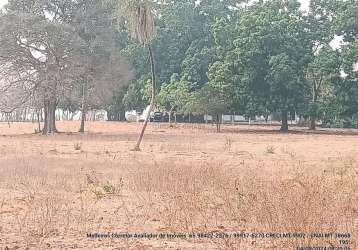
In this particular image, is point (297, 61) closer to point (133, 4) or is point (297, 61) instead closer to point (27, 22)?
point (27, 22)

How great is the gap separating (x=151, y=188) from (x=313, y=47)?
45.0 metres

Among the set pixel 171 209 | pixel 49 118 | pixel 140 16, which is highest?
pixel 140 16

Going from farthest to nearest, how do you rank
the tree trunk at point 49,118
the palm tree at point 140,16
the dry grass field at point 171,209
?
the tree trunk at point 49,118 < the palm tree at point 140,16 < the dry grass field at point 171,209

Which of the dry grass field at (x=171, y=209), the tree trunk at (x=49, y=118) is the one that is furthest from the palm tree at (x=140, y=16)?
the tree trunk at (x=49, y=118)

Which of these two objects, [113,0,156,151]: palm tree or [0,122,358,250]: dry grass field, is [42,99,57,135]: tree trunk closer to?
[113,0,156,151]: palm tree

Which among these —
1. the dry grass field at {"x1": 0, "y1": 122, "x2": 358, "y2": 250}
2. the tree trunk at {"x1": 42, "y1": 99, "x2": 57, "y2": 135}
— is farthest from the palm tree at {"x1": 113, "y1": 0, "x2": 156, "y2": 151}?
the tree trunk at {"x1": 42, "y1": 99, "x2": 57, "y2": 135}

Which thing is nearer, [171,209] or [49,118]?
[171,209]

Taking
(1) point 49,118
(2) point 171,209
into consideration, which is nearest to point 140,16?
(2) point 171,209

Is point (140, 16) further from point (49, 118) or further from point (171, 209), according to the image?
point (49, 118)

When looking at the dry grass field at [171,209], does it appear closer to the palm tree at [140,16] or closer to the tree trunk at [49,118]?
the palm tree at [140,16]

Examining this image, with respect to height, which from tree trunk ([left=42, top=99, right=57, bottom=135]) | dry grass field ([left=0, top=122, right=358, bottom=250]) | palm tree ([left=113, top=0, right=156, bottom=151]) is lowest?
dry grass field ([left=0, top=122, right=358, bottom=250])

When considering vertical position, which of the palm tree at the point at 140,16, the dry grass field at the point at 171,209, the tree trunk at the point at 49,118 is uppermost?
the palm tree at the point at 140,16

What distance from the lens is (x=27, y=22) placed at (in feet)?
106

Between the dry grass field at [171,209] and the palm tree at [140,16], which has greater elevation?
the palm tree at [140,16]
